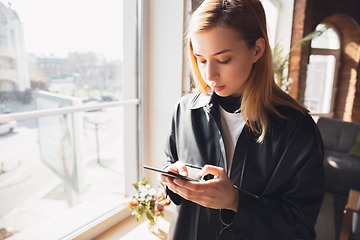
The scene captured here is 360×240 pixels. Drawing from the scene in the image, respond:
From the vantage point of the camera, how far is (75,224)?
61.0 inches

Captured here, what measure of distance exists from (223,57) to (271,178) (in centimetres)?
43

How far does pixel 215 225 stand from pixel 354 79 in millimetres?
6823

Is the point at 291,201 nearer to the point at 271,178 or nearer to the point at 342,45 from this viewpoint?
the point at 271,178

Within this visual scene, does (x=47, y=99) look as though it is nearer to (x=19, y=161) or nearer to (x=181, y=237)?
(x=19, y=161)

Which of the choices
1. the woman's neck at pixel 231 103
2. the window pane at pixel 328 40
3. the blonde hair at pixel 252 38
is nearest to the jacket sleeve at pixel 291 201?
the blonde hair at pixel 252 38

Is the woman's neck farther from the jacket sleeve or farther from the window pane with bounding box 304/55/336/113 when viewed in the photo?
the window pane with bounding box 304/55/336/113

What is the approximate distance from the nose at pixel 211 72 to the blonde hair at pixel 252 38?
0.37ft

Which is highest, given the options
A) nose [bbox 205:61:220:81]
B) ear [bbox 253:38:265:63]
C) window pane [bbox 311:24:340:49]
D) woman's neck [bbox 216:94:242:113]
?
window pane [bbox 311:24:340:49]

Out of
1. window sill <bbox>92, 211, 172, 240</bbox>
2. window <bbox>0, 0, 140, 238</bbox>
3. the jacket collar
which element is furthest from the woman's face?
window sill <bbox>92, 211, 172, 240</bbox>

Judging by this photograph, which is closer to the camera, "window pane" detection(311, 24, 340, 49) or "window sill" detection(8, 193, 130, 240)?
"window sill" detection(8, 193, 130, 240)

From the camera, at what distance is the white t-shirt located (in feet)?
2.94

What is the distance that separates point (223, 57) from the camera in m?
0.73

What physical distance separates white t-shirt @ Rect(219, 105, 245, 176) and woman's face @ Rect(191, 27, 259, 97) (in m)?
0.16

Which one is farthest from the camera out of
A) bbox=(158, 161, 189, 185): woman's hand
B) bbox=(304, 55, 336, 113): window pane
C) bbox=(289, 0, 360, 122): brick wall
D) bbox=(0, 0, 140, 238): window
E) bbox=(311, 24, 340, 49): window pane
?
bbox=(304, 55, 336, 113): window pane
